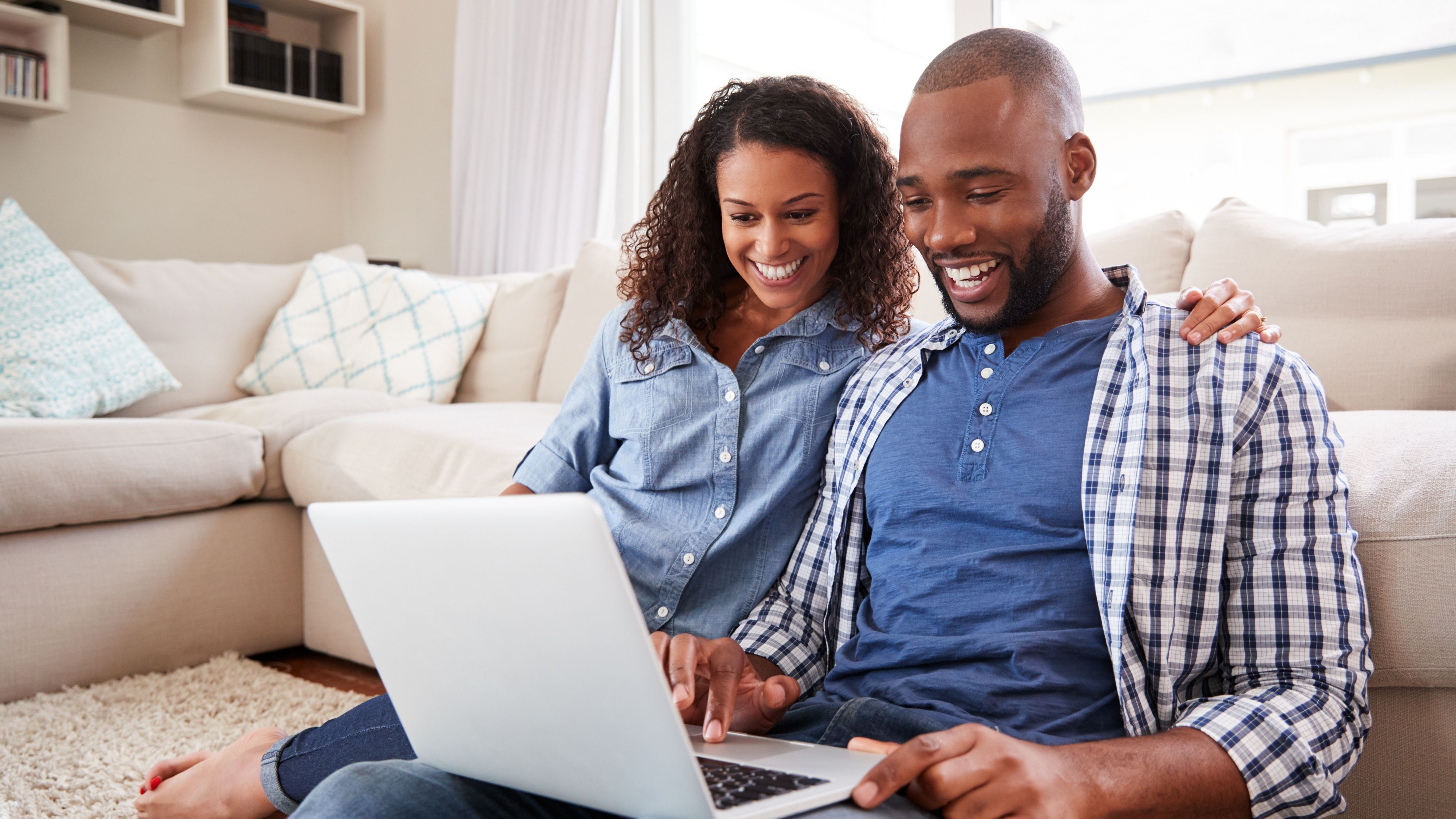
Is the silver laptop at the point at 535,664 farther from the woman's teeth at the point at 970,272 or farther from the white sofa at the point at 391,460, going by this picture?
the white sofa at the point at 391,460

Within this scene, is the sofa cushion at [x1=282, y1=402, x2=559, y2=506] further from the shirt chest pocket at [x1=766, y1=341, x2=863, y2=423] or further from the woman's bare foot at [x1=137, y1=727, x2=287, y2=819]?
the shirt chest pocket at [x1=766, y1=341, x2=863, y2=423]

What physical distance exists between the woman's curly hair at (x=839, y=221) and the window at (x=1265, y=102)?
1225 millimetres

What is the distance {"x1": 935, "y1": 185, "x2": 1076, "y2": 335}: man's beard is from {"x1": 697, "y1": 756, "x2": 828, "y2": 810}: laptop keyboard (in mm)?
519

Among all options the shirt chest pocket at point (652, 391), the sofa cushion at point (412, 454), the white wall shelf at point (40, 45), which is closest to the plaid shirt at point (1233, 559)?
the shirt chest pocket at point (652, 391)

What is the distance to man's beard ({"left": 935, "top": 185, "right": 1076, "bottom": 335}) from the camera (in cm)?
103

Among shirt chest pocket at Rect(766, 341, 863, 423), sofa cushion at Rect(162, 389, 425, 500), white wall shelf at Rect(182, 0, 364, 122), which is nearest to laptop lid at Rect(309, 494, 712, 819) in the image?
shirt chest pocket at Rect(766, 341, 863, 423)

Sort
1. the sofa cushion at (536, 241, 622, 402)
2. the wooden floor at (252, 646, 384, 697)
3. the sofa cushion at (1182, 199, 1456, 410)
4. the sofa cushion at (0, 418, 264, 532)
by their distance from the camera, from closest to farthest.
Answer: the sofa cushion at (1182, 199, 1456, 410), the sofa cushion at (0, 418, 264, 532), the wooden floor at (252, 646, 384, 697), the sofa cushion at (536, 241, 622, 402)

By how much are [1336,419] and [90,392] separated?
2410 millimetres

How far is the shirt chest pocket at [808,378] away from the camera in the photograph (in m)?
1.16

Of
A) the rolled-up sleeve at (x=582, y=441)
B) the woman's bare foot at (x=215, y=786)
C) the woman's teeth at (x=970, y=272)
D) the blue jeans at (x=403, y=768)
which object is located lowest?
the woman's bare foot at (x=215, y=786)

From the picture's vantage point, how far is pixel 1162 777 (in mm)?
748

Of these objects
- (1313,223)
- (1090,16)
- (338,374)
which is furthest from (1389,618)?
(338,374)

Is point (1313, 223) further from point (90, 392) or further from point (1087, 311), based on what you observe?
point (90, 392)

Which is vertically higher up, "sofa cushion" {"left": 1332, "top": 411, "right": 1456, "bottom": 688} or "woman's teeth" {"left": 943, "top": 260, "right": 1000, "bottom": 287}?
"woman's teeth" {"left": 943, "top": 260, "right": 1000, "bottom": 287}
